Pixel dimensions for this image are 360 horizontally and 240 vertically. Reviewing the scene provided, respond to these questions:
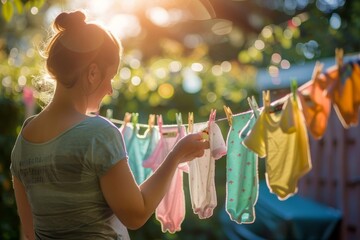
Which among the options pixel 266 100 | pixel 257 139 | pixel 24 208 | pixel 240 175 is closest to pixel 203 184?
pixel 240 175

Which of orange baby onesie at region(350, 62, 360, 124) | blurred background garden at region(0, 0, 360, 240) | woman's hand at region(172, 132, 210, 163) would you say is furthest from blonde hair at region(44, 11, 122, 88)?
blurred background garden at region(0, 0, 360, 240)

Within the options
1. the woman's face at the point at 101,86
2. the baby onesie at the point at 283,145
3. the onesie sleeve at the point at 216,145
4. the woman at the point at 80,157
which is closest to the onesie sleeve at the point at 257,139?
the baby onesie at the point at 283,145

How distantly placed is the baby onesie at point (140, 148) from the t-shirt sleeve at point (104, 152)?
3.54ft

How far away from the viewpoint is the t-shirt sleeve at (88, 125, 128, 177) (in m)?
1.64

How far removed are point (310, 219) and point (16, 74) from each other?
270 cm

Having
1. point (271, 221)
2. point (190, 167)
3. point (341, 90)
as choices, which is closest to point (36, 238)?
point (190, 167)

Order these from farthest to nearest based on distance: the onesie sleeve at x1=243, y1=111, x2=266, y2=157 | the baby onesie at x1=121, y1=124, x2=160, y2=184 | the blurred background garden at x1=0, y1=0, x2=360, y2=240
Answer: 1. the blurred background garden at x1=0, y1=0, x2=360, y2=240
2. the baby onesie at x1=121, y1=124, x2=160, y2=184
3. the onesie sleeve at x1=243, y1=111, x2=266, y2=157

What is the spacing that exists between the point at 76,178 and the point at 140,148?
1.13 metres

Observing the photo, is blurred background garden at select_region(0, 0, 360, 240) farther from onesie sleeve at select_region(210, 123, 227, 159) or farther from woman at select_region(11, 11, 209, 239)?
woman at select_region(11, 11, 209, 239)

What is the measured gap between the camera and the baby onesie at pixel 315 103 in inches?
92.6

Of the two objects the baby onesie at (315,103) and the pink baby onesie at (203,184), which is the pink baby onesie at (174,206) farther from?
the baby onesie at (315,103)

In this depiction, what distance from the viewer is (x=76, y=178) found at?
1.67 metres

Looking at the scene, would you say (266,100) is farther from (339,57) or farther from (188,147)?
(188,147)

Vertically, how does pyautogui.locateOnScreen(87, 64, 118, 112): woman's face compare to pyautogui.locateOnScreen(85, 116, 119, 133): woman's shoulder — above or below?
above
